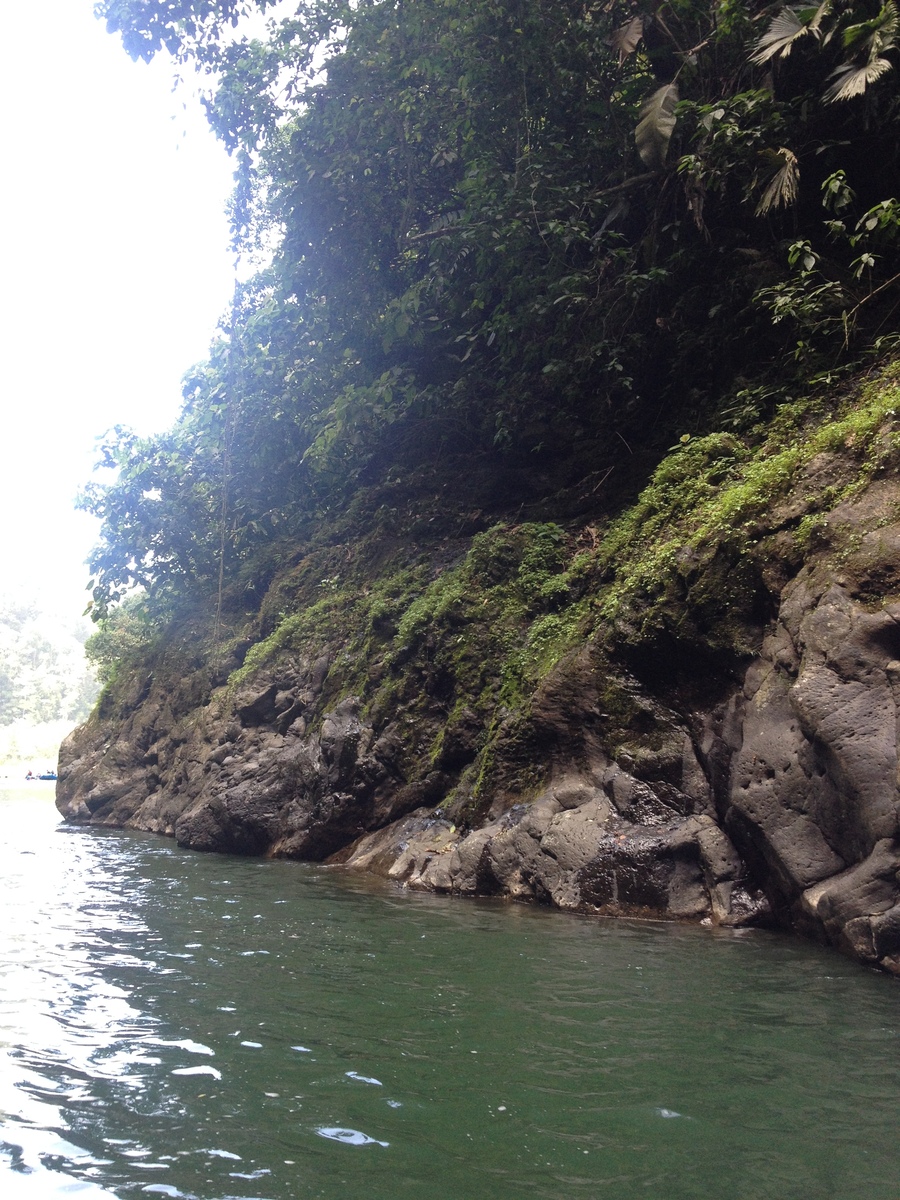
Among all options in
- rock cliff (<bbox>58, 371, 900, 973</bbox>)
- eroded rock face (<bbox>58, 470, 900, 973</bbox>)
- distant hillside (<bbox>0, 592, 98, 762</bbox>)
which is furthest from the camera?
distant hillside (<bbox>0, 592, 98, 762</bbox>)

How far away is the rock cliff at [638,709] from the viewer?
641cm

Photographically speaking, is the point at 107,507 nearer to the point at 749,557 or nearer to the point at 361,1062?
the point at 749,557

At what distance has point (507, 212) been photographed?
40.4 feet

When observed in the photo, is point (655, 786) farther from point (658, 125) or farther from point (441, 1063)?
point (658, 125)

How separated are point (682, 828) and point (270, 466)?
622 inches

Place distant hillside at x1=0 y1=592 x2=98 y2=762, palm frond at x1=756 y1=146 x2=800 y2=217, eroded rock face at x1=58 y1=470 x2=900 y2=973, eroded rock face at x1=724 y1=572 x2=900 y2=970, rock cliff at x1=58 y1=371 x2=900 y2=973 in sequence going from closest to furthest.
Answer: eroded rock face at x1=724 y1=572 x2=900 y2=970 → eroded rock face at x1=58 y1=470 x2=900 y2=973 → rock cliff at x1=58 y1=371 x2=900 y2=973 → palm frond at x1=756 y1=146 x2=800 y2=217 → distant hillside at x1=0 y1=592 x2=98 y2=762

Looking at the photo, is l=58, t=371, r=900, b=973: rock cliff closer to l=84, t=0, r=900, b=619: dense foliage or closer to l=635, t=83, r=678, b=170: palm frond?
l=84, t=0, r=900, b=619: dense foliage

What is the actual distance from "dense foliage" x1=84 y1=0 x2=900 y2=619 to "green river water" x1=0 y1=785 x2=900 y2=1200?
686 cm

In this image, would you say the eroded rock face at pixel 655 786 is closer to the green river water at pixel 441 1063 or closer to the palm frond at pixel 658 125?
the green river water at pixel 441 1063

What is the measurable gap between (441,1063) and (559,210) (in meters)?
11.4

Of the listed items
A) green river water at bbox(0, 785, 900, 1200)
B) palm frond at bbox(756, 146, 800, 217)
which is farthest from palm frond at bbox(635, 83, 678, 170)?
green river water at bbox(0, 785, 900, 1200)

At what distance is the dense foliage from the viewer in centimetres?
1007

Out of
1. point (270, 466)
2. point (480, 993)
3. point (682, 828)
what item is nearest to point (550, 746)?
point (682, 828)

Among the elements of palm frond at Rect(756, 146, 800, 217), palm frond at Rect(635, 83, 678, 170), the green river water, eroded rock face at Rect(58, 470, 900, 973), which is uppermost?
palm frond at Rect(635, 83, 678, 170)
